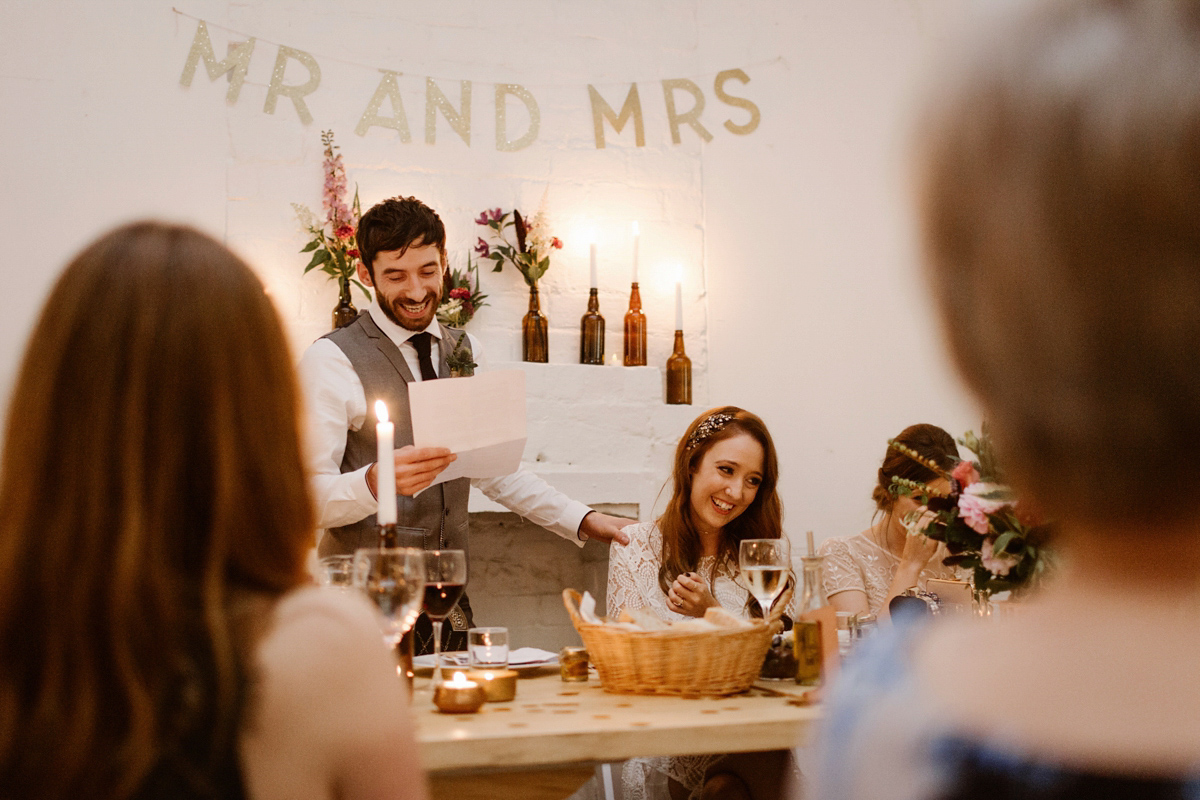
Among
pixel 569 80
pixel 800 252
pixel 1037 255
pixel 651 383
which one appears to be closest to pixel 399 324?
pixel 651 383

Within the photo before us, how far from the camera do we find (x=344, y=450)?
2391mm

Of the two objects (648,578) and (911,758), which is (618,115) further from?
(911,758)

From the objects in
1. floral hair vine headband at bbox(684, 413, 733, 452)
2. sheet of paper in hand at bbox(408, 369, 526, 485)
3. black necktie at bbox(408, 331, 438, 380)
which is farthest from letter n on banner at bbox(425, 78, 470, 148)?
sheet of paper in hand at bbox(408, 369, 526, 485)

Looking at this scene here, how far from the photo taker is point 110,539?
668mm

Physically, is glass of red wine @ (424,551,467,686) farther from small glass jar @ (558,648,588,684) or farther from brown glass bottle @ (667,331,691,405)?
brown glass bottle @ (667,331,691,405)

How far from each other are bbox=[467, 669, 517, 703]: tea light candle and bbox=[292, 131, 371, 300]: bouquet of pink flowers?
6.19 feet

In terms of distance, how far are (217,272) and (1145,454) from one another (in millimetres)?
628

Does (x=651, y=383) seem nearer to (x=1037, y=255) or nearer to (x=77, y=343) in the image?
(x=77, y=343)

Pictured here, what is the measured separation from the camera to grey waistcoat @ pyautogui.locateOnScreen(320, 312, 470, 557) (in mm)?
2352

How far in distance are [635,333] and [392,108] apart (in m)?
1.12

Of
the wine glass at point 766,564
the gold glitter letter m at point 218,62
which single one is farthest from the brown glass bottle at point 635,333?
the wine glass at point 766,564

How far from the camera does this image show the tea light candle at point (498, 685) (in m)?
1.30

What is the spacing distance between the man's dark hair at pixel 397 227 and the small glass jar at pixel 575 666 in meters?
1.28

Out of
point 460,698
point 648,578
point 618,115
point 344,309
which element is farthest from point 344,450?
point 618,115
